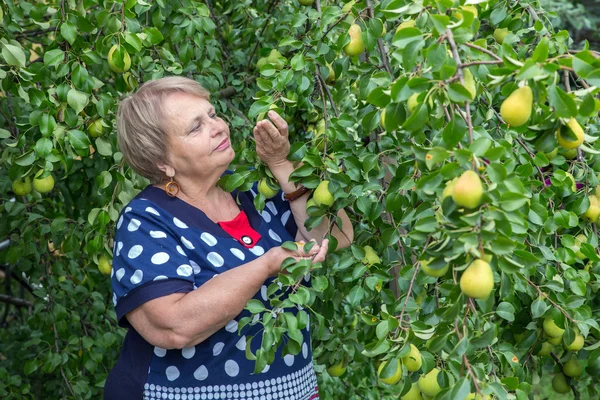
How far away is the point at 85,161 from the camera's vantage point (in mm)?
2305

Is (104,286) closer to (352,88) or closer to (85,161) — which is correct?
(85,161)

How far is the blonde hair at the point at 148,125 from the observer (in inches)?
68.0

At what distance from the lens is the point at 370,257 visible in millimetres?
1650

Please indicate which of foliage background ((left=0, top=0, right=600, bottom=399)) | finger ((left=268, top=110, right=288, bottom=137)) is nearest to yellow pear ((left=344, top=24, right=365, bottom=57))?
foliage background ((left=0, top=0, right=600, bottom=399))

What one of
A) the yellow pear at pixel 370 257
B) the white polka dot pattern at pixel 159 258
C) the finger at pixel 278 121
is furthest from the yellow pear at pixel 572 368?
the white polka dot pattern at pixel 159 258

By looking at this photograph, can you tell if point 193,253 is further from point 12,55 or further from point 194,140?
point 12,55

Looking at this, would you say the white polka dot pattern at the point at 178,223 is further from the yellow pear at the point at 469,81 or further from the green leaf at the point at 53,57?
the yellow pear at the point at 469,81

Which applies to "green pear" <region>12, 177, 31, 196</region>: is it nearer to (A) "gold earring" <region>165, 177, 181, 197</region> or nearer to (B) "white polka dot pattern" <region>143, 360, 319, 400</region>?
(A) "gold earring" <region>165, 177, 181, 197</region>

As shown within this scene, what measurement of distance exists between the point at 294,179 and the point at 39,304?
46.5 inches

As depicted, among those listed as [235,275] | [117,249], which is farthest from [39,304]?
[235,275]

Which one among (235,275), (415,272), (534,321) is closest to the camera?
(415,272)

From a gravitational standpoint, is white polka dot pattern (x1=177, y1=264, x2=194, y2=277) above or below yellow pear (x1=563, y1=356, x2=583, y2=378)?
above

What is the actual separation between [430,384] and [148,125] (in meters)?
0.84

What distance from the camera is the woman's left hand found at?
1574mm
